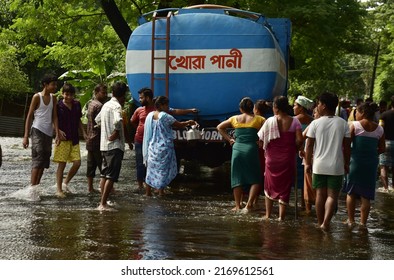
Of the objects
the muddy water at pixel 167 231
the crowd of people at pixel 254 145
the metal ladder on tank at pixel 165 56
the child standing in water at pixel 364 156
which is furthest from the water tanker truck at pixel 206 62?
the child standing in water at pixel 364 156

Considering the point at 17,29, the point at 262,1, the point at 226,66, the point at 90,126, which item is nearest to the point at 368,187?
the point at 226,66

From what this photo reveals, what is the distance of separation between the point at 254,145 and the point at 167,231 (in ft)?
8.23

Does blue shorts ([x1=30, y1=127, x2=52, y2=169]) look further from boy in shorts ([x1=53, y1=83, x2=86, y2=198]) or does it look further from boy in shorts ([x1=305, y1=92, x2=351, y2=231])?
boy in shorts ([x1=305, y1=92, x2=351, y2=231])

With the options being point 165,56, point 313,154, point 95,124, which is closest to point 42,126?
point 95,124

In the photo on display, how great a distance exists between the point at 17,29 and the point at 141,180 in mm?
12621

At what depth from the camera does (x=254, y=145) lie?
1139cm

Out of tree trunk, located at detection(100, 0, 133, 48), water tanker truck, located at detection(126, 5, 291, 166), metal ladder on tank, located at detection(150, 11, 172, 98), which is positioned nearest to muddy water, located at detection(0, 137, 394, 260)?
water tanker truck, located at detection(126, 5, 291, 166)

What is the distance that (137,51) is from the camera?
45.3 feet

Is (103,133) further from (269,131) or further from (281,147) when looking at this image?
(281,147)

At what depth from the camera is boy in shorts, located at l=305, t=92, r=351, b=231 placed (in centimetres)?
970

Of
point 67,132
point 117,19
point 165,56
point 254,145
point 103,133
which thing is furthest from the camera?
point 117,19

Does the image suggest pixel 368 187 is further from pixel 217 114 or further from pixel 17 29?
pixel 17 29

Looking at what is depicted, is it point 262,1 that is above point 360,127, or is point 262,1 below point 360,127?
above

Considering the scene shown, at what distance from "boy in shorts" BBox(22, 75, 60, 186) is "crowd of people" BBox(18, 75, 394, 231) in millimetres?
14
